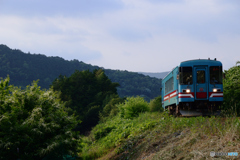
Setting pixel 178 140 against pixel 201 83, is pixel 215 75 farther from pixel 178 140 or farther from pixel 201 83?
pixel 178 140

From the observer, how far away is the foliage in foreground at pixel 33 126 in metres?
14.4

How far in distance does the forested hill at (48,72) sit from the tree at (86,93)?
58.6m

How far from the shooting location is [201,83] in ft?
58.8

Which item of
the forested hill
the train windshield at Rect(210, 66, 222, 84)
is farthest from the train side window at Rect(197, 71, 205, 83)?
the forested hill

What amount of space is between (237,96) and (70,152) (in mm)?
12954

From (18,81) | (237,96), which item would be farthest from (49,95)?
(18,81)

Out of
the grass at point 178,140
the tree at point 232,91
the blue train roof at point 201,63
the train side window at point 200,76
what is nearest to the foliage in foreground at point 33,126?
the grass at point 178,140

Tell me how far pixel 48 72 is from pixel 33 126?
139481 mm

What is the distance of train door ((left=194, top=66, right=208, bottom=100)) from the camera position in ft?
58.7

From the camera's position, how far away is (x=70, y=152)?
49.9 ft

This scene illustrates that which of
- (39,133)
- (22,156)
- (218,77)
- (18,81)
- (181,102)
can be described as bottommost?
(22,156)

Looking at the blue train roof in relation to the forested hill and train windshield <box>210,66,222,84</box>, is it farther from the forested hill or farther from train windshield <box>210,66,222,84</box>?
the forested hill

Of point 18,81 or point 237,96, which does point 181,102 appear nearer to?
point 237,96

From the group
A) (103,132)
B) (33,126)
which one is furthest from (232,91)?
(33,126)
